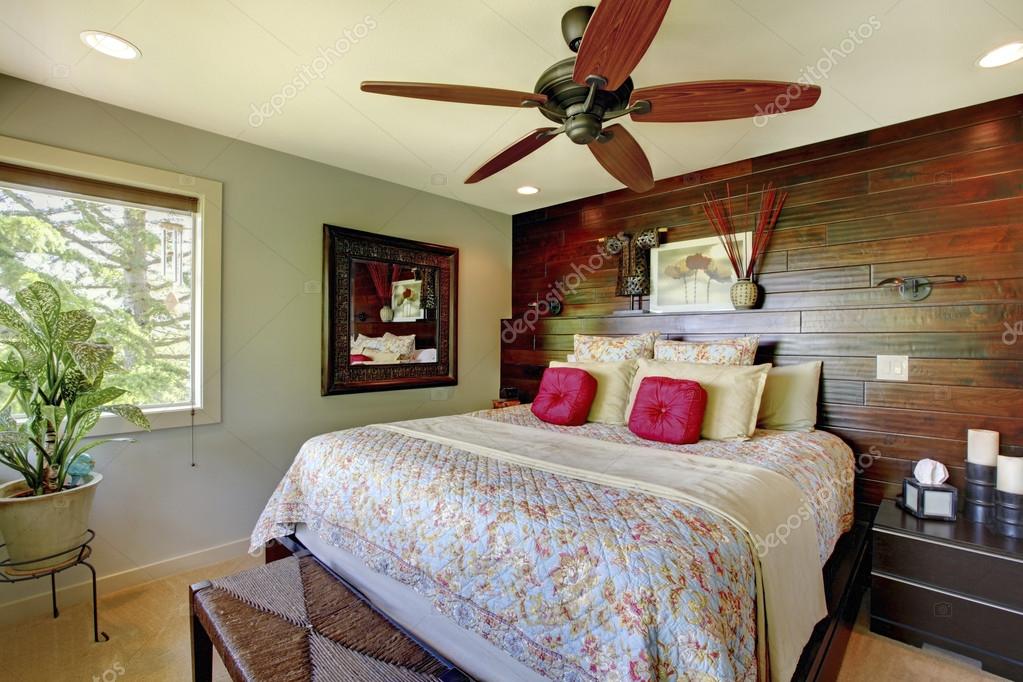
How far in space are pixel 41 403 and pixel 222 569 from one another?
1.26 meters

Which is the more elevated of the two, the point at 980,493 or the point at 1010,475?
the point at 1010,475

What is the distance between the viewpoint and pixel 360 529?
184 cm

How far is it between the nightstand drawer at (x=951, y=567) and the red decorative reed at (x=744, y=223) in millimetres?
1594

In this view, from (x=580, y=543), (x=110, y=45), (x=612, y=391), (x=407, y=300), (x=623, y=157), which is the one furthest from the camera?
(x=407, y=300)

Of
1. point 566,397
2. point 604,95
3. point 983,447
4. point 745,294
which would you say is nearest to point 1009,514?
point 983,447

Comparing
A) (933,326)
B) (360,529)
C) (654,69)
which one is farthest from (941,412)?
(360,529)

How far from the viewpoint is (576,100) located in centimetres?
163

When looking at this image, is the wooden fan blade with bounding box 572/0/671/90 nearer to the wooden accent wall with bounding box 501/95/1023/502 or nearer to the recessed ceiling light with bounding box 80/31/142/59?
the wooden accent wall with bounding box 501/95/1023/502

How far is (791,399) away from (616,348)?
1044mm

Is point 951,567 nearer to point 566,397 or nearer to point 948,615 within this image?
point 948,615

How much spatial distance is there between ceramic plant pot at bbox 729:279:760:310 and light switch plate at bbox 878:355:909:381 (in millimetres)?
696

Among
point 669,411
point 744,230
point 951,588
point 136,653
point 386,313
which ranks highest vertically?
point 744,230

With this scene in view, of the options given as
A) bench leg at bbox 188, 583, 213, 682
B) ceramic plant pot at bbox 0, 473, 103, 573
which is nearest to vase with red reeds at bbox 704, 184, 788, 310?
bench leg at bbox 188, 583, 213, 682

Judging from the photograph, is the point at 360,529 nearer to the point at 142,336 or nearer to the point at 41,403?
the point at 41,403
